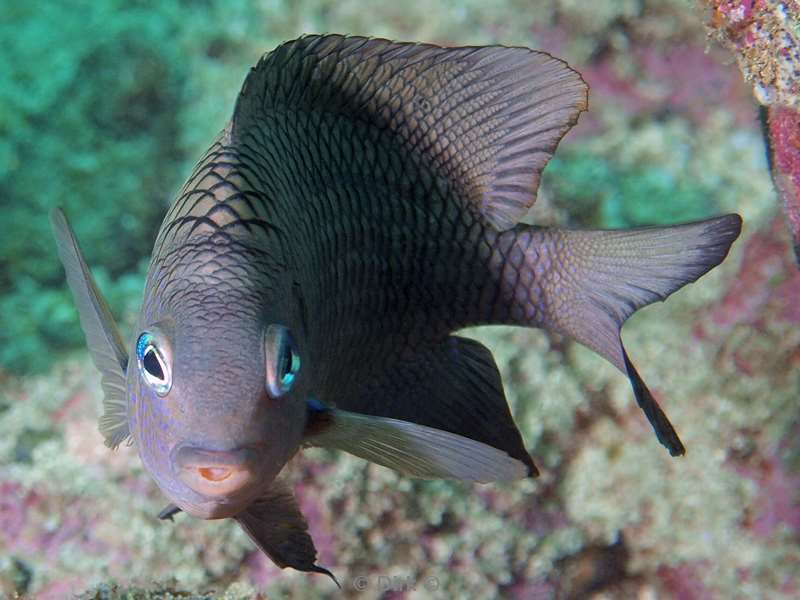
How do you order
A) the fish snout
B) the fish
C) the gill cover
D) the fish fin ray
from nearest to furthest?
the fish snout
the fish
the gill cover
the fish fin ray

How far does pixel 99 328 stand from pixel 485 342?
68.9 inches

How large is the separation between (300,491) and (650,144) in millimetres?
3038

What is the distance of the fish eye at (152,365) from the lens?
49.0 inches

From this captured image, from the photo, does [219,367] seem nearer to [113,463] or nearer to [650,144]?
[113,463]

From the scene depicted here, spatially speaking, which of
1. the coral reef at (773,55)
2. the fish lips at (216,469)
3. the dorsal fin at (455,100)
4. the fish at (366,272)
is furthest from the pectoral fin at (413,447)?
the coral reef at (773,55)

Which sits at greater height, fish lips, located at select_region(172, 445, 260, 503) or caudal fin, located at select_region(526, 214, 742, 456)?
caudal fin, located at select_region(526, 214, 742, 456)

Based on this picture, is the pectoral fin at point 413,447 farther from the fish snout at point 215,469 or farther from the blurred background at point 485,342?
the blurred background at point 485,342

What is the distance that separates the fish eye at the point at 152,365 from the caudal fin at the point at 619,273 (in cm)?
99

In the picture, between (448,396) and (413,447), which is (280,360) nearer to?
(413,447)

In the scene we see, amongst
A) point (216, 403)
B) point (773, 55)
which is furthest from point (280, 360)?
point (773, 55)

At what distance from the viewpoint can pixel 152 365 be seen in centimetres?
127

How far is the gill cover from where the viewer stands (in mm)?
1536

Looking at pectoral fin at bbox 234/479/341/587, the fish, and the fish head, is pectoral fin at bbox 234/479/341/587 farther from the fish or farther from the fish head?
the fish head

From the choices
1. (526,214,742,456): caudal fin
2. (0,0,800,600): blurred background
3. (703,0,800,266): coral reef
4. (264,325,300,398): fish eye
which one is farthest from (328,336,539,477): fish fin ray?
(703,0,800,266): coral reef
